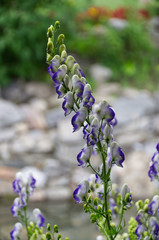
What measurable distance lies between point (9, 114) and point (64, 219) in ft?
8.18

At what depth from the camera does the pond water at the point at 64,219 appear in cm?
449

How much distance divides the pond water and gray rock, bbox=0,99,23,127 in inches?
72.7

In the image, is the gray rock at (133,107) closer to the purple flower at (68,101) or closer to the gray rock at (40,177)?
the gray rock at (40,177)

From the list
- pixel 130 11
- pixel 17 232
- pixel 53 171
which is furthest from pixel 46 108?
pixel 17 232

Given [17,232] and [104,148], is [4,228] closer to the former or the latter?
[17,232]

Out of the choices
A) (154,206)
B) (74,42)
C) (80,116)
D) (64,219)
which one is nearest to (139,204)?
(154,206)

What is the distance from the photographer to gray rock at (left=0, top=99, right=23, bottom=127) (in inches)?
269

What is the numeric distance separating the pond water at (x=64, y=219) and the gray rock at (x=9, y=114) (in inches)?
72.7

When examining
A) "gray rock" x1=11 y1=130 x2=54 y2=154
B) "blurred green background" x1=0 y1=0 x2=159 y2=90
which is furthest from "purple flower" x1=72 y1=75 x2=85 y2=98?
"blurred green background" x1=0 y1=0 x2=159 y2=90

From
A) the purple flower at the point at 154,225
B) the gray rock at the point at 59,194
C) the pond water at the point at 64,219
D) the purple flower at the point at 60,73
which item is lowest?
the purple flower at the point at 154,225

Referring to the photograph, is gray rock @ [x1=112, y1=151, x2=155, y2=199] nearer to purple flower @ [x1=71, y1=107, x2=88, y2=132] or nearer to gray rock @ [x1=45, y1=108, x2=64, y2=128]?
gray rock @ [x1=45, y1=108, x2=64, y2=128]

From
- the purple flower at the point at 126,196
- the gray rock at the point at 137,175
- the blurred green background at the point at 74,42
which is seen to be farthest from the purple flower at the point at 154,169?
the blurred green background at the point at 74,42

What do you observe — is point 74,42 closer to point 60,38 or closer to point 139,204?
point 139,204

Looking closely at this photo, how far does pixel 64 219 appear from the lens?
16.0 ft
